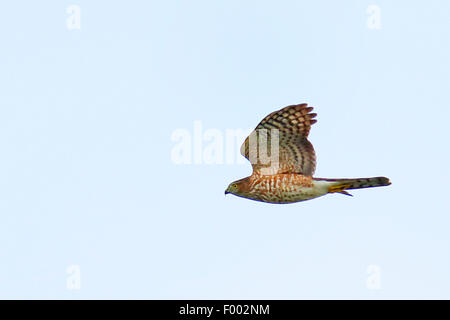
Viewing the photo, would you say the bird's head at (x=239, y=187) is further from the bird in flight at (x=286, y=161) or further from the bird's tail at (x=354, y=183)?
the bird's tail at (x=354, y=183)

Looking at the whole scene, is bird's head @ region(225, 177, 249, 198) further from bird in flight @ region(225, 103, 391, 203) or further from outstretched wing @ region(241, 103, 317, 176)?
outstretched wing @ region(241, 103, 317, 176)

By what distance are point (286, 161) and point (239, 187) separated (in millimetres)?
913

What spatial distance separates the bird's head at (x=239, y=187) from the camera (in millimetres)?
13180

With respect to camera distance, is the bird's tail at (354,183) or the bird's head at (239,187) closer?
the bird's tail at (354,183)

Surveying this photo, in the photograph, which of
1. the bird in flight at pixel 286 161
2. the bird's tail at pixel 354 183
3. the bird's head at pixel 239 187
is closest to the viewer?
the bird's tail at pixel 354 183

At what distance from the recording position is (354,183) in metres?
12.7

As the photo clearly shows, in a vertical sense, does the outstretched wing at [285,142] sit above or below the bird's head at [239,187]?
above

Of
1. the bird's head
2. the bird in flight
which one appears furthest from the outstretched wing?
the bird's head

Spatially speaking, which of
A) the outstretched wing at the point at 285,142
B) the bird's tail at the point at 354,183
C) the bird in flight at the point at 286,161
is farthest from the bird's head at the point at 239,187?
the bird's tail at the point at 354,183

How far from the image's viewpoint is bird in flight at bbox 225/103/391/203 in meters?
12.9

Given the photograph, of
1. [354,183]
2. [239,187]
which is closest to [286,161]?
[239,187]

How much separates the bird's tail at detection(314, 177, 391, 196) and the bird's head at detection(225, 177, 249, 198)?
1.25m
